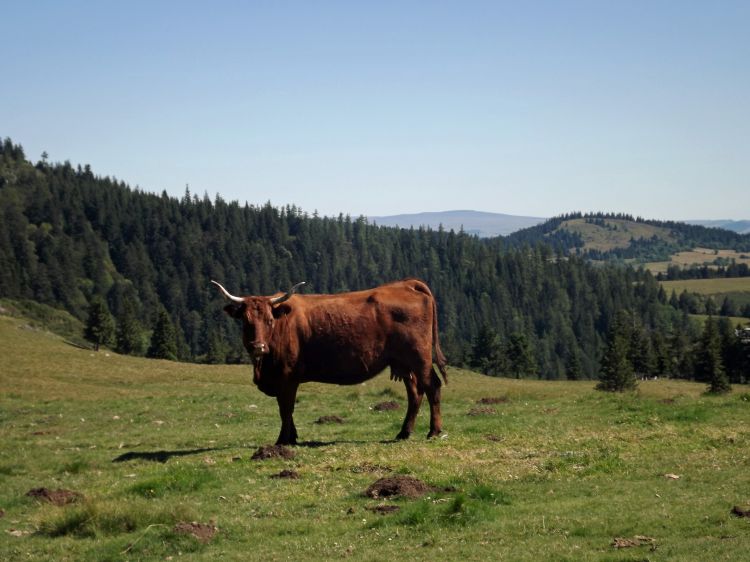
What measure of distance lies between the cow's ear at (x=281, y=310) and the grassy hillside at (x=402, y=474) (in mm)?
3440

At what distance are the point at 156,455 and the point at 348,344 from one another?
548cm

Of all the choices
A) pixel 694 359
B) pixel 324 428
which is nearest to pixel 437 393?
pixel 324 428

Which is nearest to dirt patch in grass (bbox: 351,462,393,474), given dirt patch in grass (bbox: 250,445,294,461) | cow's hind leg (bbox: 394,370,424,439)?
dirt patch in grass (bbox: 250,445,294,461)

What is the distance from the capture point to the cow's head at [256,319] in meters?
19.7

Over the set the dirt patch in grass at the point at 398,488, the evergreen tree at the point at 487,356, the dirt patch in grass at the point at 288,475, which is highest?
the dirt patch in grass at the point at 398,488

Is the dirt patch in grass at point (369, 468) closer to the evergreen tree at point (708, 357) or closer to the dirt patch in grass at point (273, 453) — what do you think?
the dirt patch in grass at point (273, 453)

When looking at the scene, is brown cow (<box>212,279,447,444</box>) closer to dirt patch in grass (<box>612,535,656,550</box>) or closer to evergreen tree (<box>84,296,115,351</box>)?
dirt patch in grass (<box>612,535,656,550</box>)

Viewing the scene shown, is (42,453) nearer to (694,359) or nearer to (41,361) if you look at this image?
(41,361)

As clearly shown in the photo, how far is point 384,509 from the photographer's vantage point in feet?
44.9

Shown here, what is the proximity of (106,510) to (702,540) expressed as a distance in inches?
358

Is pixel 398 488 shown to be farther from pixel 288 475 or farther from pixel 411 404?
pixel 411 404

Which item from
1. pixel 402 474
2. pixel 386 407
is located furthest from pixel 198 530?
pixel 386 407


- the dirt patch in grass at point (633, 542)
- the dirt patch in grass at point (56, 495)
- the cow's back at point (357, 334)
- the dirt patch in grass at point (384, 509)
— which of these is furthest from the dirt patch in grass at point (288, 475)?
the dirt patch in grass at point (633, 542)

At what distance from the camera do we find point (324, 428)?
81.1ft
